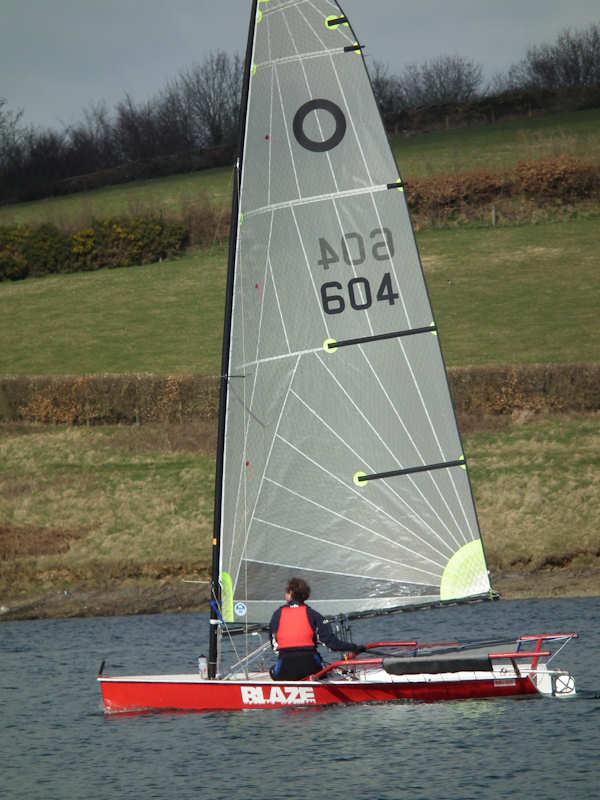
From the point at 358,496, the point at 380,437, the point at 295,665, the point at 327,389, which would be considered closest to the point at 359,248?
the point at 327,389

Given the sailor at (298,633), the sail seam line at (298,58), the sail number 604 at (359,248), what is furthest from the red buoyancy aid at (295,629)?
the sail seam line at (298,58)

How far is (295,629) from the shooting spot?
17.1m

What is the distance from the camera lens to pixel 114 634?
25766 mm

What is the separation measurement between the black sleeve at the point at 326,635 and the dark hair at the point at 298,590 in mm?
175

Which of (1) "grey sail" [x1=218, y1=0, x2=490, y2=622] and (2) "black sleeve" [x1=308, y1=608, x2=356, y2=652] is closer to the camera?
(2) "black sleeve" [x1=308, y1=608, x2=356, y2=652]

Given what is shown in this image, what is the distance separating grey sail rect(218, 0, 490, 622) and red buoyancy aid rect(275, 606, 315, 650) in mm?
698

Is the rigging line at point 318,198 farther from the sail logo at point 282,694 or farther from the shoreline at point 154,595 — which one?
the shoreline at point 154,595

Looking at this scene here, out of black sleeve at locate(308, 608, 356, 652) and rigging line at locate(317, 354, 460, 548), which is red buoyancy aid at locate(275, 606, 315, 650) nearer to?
black sleeve at locate(308, 608, 356, 652)

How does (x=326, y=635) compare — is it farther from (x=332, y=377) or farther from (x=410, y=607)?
(x=332, y=377)

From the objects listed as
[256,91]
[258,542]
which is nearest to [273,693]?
[258,542]

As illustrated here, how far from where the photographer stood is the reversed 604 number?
→ 17.8 m

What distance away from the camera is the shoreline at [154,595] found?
2684cm

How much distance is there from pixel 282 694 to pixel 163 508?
15.7m

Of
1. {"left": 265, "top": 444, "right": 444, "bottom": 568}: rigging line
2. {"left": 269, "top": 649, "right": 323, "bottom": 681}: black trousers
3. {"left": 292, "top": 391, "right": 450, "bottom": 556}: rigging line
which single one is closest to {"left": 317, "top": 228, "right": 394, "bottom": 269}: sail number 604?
{"left": 292, "top": 391, "right": 450, "bottom": 556}: rigging line
